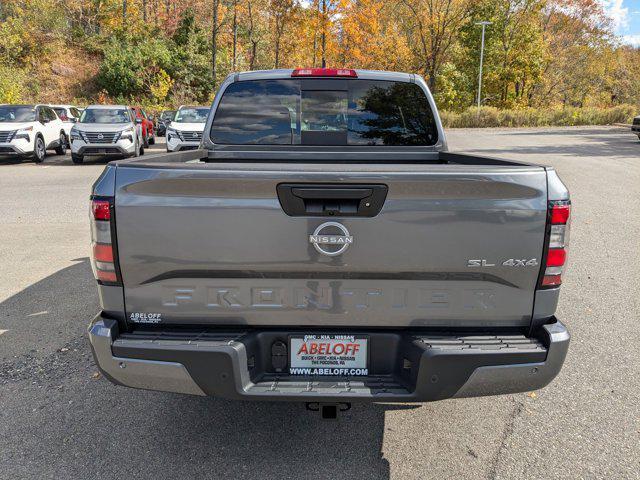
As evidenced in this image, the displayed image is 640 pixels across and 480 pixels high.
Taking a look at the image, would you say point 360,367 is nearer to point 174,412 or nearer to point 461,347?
point 461,347

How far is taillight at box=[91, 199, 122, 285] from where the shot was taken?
8.01 ft

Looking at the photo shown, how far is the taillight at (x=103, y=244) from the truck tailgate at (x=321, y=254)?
5 cm

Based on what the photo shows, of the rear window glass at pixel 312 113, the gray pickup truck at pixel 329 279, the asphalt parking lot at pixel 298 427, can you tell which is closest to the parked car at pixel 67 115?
the asphalt parking lot at pixel 298 427

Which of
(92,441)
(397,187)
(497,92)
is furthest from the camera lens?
(497,92)

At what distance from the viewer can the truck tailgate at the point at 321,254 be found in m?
2.40

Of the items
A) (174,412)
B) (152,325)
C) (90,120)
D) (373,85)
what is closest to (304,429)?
(174,412)

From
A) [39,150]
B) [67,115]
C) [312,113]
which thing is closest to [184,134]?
[39,150]

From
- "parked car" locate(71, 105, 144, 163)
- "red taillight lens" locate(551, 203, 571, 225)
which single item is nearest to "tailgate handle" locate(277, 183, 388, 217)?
"red taillight lens" locate(551, 203, 571, 225)

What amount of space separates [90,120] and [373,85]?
54.1 ft

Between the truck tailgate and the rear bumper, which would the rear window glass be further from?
the rear bumper

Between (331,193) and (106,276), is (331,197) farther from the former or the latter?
(106,276)

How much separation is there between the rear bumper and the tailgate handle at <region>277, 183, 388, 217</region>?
24.2 inches

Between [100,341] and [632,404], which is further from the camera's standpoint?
[632,404]

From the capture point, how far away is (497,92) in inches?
2178
